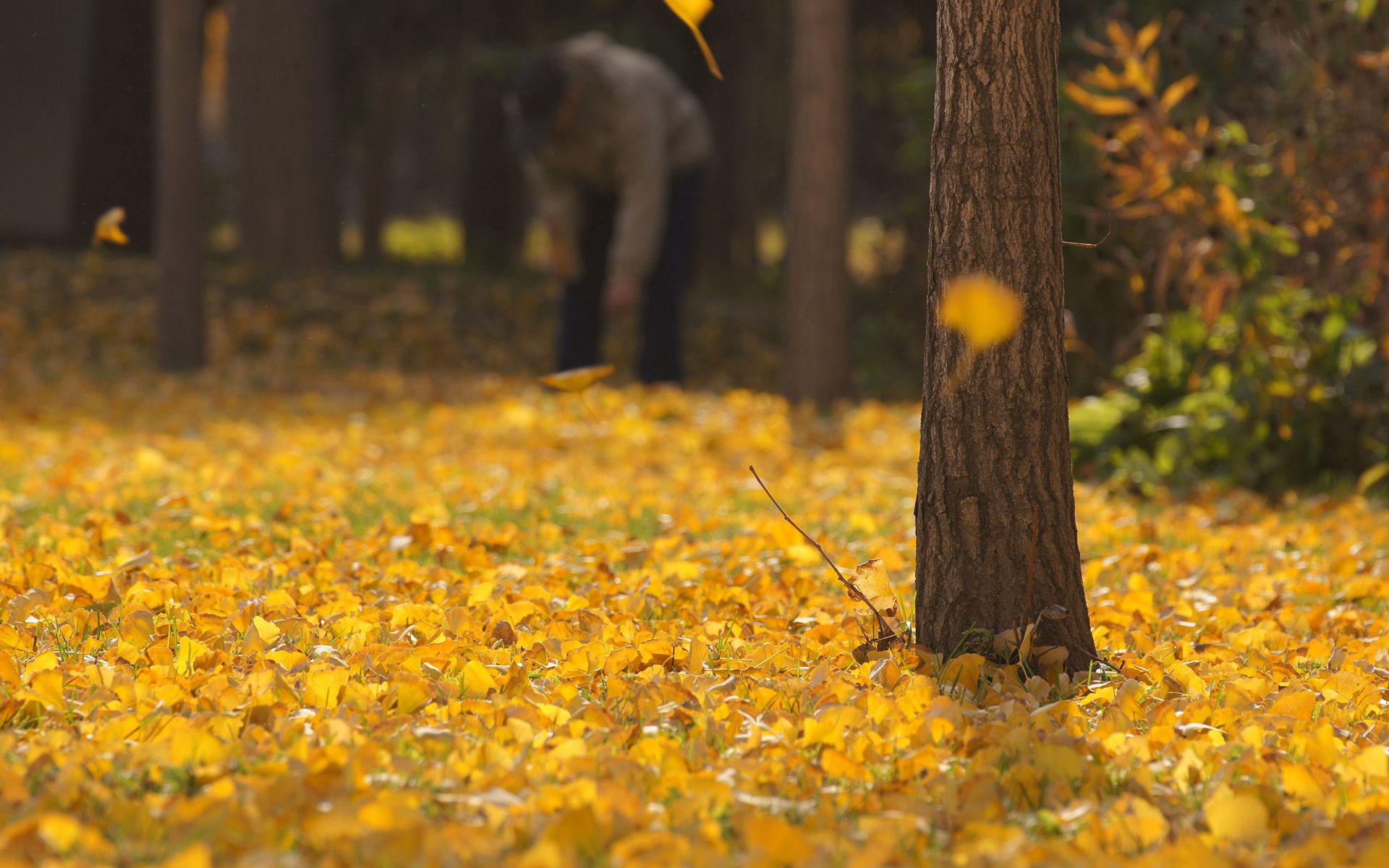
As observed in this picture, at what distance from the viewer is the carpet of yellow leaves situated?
5.98ft

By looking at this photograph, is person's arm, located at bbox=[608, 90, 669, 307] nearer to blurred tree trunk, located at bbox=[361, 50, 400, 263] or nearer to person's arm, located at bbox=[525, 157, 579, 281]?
person's arm, located at bbox=[525, 157, 579, 281]

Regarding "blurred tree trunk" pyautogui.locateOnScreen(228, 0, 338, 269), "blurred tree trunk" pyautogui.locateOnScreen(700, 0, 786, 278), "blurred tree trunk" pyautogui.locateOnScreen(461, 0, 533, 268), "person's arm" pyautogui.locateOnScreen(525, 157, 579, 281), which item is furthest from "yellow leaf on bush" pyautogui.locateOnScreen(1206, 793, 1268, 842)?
"blurred tree trunk" pyautogui.locateOnScreen(461, 0, 533, 268)

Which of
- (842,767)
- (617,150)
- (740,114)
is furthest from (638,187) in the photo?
(740,114)

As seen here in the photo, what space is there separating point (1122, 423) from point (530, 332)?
607 centimetres

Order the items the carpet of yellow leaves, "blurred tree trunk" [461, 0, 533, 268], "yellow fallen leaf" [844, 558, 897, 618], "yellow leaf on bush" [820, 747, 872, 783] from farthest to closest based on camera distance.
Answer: "blurred tree trunk" [461, 0, 533, 268] → "yellow fallen leaf" [844, 558, 897, 618] → "yellow leaf on bush" [820, 747, 872, 783] → the carpet of yellow leaves

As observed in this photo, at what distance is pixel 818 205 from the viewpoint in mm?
7562

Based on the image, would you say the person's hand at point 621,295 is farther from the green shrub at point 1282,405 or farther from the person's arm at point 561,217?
the green shrub at point 1282,405

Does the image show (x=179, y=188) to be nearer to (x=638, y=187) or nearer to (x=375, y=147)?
(x=638, y=187)

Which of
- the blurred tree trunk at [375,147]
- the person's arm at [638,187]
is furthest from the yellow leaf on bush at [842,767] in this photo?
the blurred tree trunk at [375,147]

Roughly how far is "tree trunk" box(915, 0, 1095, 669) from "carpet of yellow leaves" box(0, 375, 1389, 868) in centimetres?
17

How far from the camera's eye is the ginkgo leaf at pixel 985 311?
2.59 m

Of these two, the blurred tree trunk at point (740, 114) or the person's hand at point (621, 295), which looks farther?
the blurred tree trunk at point (740, 114)

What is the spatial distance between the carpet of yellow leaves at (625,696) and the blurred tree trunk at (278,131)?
735cm

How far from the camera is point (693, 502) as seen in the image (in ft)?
16.0
